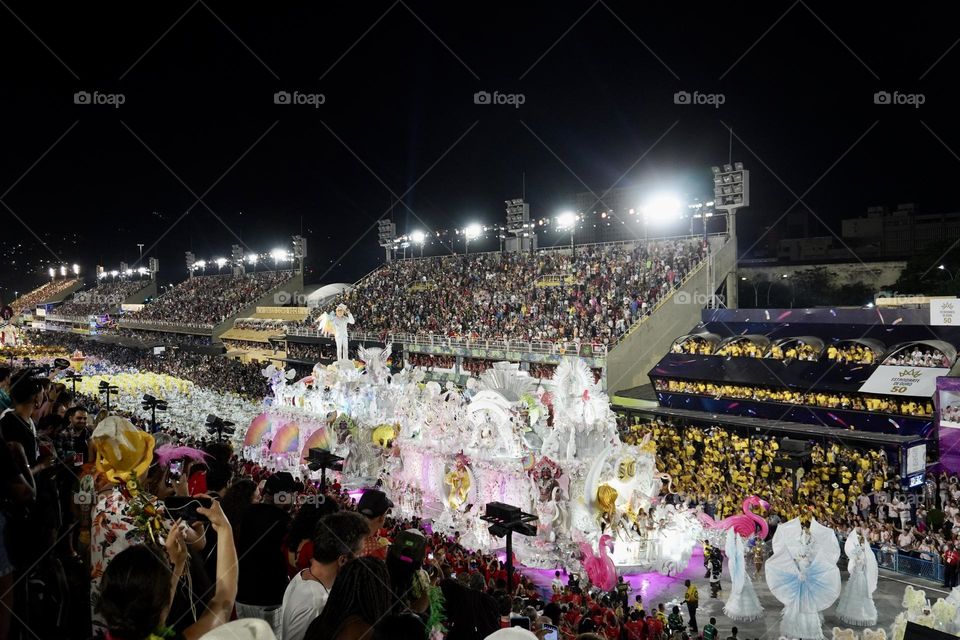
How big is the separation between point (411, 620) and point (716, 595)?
10.4 metres

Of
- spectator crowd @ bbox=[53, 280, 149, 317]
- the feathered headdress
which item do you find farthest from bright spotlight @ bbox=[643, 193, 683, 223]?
spectator crowd @ bbox=[53, 280, 149, 317]

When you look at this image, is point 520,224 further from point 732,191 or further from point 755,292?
point 732,191

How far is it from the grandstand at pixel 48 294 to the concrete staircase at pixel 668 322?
295ft

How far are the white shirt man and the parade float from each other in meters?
8.73

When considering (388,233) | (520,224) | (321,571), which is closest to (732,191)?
(520,224)

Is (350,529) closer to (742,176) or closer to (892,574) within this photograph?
(892,574)

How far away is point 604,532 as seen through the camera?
1227 centimetres

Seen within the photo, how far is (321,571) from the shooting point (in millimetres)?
3656

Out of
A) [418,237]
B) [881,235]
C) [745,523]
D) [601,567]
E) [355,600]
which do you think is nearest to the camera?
[355,600]

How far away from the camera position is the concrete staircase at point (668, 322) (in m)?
25.6

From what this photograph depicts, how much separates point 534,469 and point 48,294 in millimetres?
101241

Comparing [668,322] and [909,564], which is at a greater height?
[668,322]

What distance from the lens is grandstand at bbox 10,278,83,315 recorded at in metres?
91.2

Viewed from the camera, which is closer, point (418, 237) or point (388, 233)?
point (418, 237)
